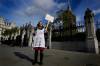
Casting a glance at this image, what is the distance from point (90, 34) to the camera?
14234 millimetres

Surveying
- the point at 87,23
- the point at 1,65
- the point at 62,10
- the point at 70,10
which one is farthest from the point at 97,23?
the point at 62,10

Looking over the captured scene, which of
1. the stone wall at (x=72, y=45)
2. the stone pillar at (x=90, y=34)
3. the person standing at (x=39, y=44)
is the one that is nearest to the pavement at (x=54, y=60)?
the person standing at (x=39, y=44)

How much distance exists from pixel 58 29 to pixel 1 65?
17.2 m

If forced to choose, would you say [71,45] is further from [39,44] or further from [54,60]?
Answer: [39,44]

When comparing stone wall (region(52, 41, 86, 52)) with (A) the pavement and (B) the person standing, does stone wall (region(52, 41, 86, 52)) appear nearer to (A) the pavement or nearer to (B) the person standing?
(A) the pavement

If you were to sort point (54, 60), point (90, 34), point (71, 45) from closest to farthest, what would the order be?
1. point (54, 60)
2. point (90, 34)
3. point (71, 45)

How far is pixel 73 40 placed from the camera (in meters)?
18.2

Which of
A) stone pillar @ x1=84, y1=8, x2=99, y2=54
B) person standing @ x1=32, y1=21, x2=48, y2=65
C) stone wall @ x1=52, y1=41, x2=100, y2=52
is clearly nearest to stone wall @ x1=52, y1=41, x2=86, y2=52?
stone wall @ x1=52, y1=41, x2=100, y2=52

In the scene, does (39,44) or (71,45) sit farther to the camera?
(71,45)

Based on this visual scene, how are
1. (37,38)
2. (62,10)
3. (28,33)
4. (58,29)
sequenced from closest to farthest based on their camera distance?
(37,38), (58,29), (28,33), (62,10)

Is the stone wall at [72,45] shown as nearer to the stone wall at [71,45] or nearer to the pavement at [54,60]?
the stone wall at [71,45]

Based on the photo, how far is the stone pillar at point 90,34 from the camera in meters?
13.5

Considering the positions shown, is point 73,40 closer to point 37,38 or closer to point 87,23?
point 87,23

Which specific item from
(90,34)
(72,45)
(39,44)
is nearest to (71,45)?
(72,45)
